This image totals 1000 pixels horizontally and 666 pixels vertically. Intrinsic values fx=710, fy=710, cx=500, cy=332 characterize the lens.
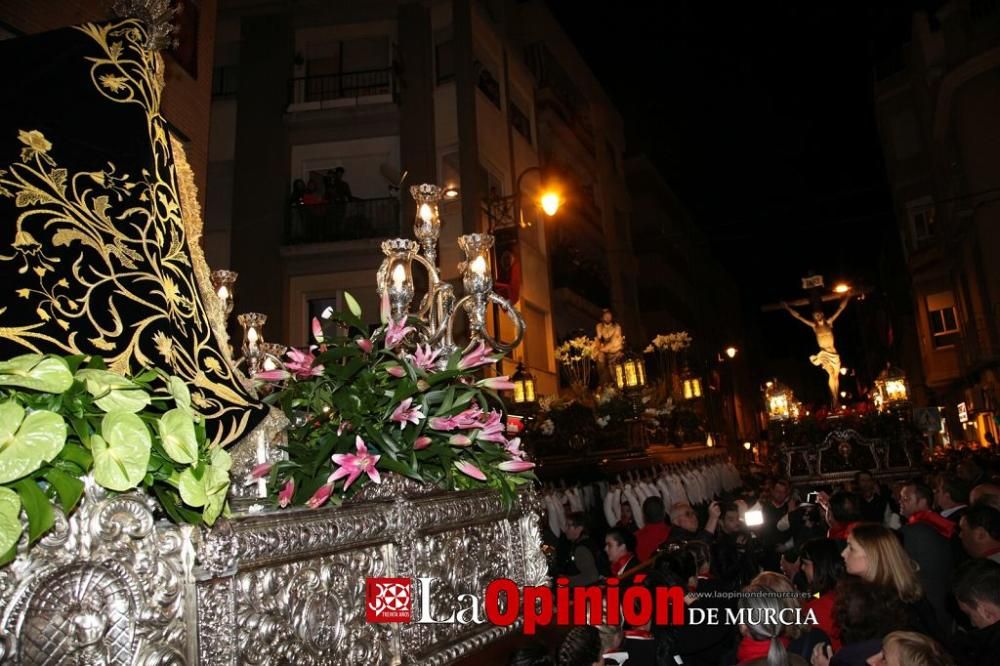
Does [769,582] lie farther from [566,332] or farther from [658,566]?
[566,332]

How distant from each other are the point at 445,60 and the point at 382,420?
15.6 meters

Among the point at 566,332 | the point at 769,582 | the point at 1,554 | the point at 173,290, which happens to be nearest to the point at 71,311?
the point at 173,290

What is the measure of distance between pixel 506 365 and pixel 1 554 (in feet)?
47.3

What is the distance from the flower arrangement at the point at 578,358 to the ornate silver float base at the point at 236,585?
43.3ft

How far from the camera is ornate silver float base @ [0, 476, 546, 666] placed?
1.32 m

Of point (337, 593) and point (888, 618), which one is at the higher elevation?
point (337, 593)

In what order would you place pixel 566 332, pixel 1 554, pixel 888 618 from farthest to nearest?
pixel 566 332
pixel 888 618
pixel 1 554

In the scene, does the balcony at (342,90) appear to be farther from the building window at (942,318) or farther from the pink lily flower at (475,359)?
the building window at (942,318)

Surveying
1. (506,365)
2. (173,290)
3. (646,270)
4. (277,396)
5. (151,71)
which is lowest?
(277,396)

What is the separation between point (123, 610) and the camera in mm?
1376

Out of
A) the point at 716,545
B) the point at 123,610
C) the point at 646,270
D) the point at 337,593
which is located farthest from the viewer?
the point at 646,270

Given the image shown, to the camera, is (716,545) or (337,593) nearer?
(337,593)

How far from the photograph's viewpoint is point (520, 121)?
63.4 ft

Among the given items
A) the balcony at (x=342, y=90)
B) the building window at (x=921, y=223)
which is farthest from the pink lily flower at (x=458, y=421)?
the building window at (x=921, y=223)
